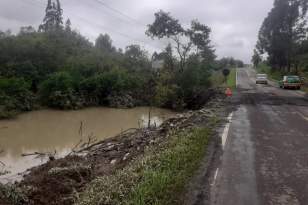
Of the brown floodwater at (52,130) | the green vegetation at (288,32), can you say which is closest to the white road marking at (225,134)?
the brown floodwater at (52,130)

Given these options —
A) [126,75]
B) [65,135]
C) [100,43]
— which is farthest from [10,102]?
[100,43]

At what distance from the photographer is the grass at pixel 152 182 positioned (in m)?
5.44

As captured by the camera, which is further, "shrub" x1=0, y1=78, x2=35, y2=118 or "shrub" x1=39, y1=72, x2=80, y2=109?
"shrub" x1=39, y1=72, x2=80, y2=109

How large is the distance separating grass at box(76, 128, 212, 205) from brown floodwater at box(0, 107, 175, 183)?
17.7 ft

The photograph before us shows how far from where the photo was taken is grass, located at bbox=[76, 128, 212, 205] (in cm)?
544

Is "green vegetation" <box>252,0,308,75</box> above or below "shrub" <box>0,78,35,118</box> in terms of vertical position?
above

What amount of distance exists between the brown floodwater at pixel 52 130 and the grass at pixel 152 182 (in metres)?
5.38

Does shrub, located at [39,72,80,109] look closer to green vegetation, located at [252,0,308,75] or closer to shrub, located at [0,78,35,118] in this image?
shrub, located at [0,78,35,118]

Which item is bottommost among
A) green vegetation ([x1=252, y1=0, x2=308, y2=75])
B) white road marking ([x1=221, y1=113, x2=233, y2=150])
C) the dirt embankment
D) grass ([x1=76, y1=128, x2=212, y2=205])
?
the dirt embankment

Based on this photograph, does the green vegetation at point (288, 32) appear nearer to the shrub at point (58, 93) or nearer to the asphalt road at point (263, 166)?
the shrub at point (58, 93)

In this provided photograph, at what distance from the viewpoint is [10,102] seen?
28422 mm

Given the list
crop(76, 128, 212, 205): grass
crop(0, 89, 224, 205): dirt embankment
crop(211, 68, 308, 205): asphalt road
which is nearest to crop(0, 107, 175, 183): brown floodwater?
crop(0, 89, 224, 205): dirt embankment

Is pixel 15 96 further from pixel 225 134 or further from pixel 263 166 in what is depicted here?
pixel 263 166

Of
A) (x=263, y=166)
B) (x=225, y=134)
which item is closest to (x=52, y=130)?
(x=225, y=134)
